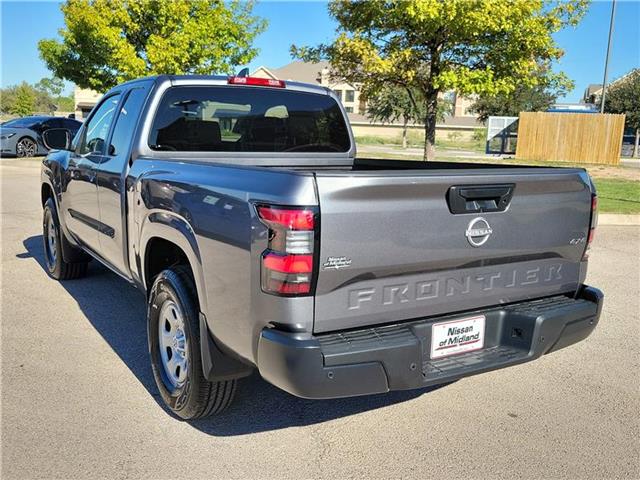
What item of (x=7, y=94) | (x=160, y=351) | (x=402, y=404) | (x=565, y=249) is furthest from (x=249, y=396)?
(x=7, y=94)

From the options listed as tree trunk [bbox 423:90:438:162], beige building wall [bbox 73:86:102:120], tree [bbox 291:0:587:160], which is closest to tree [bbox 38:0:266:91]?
tree [bbox 291:0:587:160]

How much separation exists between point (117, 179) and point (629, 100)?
139 feet

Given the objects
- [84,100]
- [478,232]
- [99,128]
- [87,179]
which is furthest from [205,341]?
[84,100]

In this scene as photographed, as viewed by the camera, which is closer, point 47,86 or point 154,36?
point 154,36

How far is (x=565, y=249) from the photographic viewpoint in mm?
3307

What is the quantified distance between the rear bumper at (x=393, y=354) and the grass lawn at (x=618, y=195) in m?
8.78

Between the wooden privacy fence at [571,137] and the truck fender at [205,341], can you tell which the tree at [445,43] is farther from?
the wooden privacy fence at [571,137]

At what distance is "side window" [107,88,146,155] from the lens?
4.17 m

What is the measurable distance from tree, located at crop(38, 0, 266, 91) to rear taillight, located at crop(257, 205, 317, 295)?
16024 mm

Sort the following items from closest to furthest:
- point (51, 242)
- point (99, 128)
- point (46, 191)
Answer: point (99, 128) < point (51, 242) < point (46, 191)

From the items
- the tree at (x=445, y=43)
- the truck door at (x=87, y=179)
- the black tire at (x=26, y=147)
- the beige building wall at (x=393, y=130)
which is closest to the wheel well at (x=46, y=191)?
the truck door at (x=87, y=179)

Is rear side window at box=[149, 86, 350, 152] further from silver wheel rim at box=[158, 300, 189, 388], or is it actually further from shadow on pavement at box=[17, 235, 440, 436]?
shadow on pavement at box=[17, 235, 440, 436]

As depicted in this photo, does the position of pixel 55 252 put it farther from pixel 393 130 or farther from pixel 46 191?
pixel 393 130

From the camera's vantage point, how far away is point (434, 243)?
9.09 feet
